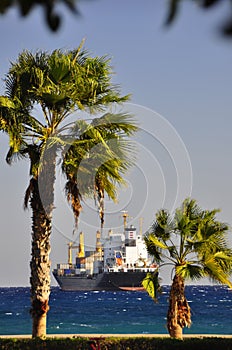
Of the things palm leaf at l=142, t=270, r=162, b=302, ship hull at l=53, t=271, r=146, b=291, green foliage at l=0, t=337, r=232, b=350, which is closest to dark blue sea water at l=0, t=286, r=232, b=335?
ship hull at l=53, t=271, r=146, b=291

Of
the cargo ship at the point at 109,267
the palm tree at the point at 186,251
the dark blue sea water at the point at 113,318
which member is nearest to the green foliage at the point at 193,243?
the palm tree at the point at 186,251

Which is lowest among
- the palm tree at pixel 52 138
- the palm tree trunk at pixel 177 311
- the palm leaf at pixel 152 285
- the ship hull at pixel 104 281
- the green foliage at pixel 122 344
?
the green foliage at pixel 122 344

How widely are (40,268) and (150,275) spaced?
3.04 m

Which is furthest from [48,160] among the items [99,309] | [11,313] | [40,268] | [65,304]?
[65,304]

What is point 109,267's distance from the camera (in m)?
88.8

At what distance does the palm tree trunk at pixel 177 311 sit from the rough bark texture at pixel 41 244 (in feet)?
9.50

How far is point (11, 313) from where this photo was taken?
6988 centimetres

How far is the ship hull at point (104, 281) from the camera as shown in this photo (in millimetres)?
83000

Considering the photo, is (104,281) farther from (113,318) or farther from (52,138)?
(52,138)

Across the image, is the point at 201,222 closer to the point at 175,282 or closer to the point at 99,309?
the point at 175,282

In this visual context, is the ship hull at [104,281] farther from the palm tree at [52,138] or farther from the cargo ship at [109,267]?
the palm tree at [52,138]

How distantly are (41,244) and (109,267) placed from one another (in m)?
75.6

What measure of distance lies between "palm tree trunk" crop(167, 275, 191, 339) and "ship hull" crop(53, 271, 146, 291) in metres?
64.0

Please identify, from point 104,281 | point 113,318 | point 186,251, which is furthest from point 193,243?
point 104,281
